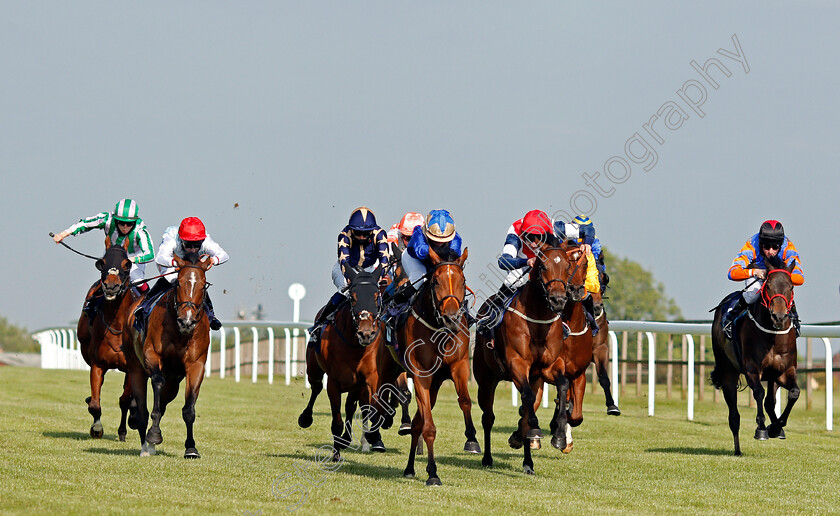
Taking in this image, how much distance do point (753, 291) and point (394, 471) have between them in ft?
14.3

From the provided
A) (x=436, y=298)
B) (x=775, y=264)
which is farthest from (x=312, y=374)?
(x=775, y=264)

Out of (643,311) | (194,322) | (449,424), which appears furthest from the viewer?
(643,311)

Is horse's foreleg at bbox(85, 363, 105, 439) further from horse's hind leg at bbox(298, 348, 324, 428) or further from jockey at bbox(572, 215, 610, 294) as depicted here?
jockey at bbox(572, 215, 610, 294)

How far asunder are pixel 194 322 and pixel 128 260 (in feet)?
7.19

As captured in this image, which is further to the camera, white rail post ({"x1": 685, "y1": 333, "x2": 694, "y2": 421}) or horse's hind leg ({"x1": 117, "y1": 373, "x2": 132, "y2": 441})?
white rail post ({"x1": 685, "y1": 333, "x2": 694, "y2": 421})

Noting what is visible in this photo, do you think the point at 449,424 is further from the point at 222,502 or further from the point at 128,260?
the point at 222,502

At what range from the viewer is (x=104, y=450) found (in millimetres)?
10805

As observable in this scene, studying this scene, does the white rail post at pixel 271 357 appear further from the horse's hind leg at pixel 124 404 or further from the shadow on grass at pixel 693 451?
the shadow on grass at pixel 693 451

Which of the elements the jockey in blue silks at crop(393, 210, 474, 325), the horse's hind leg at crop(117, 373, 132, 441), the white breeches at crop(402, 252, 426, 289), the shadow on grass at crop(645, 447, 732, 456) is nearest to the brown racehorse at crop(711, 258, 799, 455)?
the shadow on grass at crop(645, 447, 732, 456)

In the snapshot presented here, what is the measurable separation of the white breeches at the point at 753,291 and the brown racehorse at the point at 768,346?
0.11 meters

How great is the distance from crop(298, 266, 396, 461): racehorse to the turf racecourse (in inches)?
24.8

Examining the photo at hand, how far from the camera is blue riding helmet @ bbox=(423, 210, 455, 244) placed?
9352mm

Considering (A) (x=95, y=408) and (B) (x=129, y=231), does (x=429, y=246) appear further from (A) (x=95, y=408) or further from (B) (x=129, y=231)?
(A) (x=95, y=408)

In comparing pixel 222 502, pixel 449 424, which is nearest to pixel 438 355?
pixel 222 502
